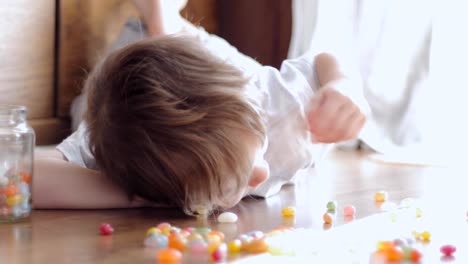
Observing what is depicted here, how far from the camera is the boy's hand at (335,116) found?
4.28 ft

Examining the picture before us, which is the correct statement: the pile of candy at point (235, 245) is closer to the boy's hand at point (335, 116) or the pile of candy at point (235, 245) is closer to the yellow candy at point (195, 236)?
the yellow candy at point (195, 236)

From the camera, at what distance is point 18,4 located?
1923mm

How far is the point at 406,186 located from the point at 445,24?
2.01 feet

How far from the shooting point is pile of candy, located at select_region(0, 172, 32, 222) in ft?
3.88

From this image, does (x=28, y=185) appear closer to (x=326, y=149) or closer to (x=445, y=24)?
(x=326, y=149)

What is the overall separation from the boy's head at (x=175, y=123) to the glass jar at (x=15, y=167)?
0.34ft

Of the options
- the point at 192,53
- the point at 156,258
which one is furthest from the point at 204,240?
the point at 192,53

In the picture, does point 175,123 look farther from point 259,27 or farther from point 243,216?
point 259,27

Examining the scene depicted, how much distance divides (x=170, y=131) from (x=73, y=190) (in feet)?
0.85

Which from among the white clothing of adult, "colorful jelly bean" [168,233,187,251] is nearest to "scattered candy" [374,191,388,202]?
"colorful jelly bean" [168,233,187,251]

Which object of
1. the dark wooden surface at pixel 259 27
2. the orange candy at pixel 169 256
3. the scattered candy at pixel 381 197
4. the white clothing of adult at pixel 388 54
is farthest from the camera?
the dark wooden surface at pixel 259 27

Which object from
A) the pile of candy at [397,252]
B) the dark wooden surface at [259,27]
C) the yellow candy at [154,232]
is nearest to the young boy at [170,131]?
the yellow candy at [154,232]

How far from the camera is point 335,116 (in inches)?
51.6

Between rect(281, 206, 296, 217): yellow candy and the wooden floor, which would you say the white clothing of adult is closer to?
the wooden floor
